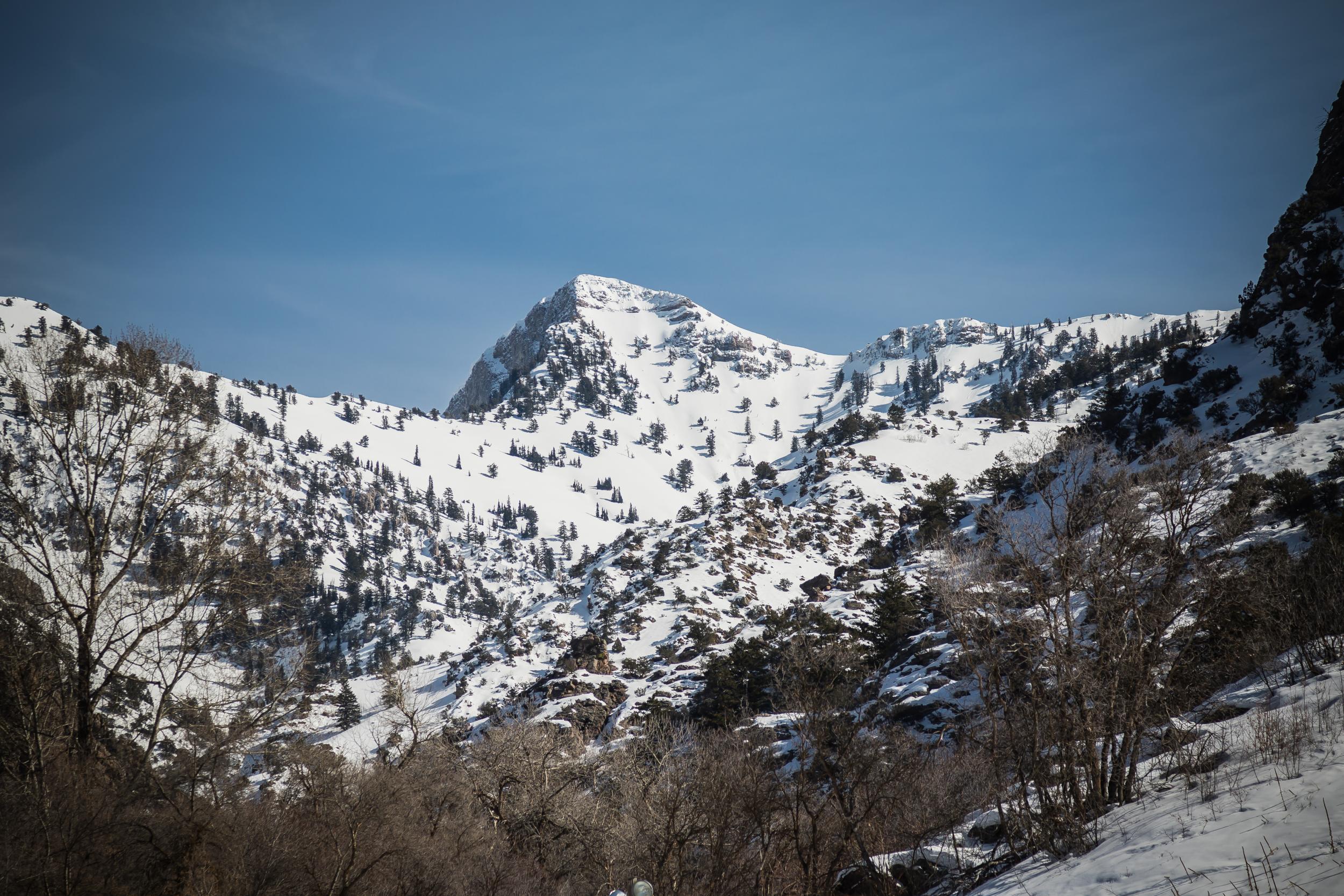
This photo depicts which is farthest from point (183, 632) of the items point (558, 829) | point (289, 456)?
point (289, 456)

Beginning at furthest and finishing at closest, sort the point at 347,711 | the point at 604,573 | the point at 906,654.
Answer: the point at 604,573
the point at 347,711
the point at 906,654

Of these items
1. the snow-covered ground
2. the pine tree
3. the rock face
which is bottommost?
the pine tree

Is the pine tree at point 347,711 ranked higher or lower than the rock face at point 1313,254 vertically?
lower

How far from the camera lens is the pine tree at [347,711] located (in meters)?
75.2

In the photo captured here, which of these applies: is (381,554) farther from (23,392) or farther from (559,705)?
(23,392)

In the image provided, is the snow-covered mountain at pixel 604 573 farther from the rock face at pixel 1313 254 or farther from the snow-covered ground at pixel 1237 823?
the rock face at pixel 1313 254

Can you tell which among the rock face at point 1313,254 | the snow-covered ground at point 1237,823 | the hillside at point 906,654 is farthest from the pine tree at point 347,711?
the rock face at point 1313,254

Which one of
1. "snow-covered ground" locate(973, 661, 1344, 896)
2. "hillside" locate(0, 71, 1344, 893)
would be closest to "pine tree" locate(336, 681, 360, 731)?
"hillside" locate(0, 71, 1344, 893)

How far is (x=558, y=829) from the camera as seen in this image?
82.1 ft

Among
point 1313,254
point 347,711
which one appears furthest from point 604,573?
point 1313,254

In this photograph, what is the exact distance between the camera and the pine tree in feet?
247

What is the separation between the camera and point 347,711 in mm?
77062

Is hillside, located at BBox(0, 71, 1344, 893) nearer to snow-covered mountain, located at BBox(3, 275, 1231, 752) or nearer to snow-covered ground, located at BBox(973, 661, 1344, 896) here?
snow-covered ground, located at BBox(973, 661, 1344, 896)

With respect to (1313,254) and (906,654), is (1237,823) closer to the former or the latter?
(906,654)
